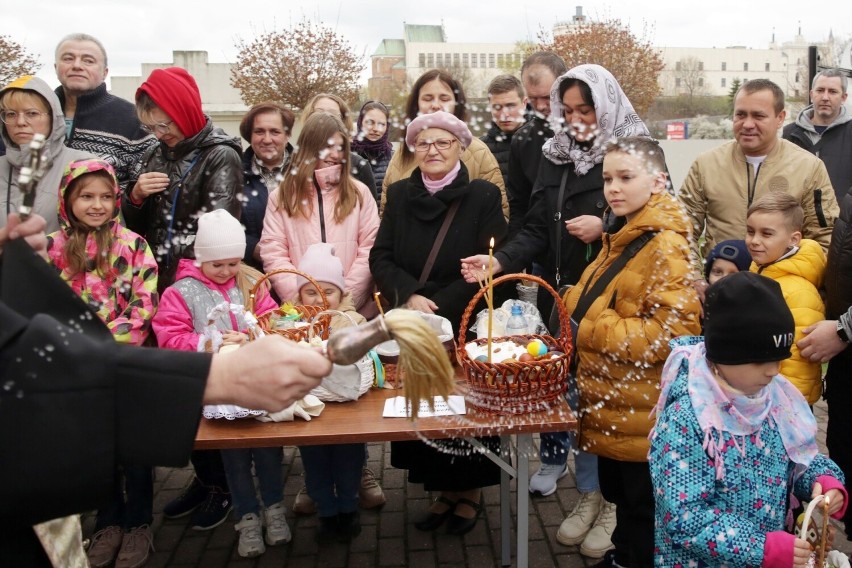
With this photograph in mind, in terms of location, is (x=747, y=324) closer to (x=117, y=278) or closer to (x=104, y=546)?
(x=117, y=278)

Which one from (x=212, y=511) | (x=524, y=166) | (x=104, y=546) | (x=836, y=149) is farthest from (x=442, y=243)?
(x=836, y=149)

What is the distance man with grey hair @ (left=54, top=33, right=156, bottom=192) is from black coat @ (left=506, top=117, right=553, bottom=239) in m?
2.30

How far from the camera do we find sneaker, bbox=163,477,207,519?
408 cm

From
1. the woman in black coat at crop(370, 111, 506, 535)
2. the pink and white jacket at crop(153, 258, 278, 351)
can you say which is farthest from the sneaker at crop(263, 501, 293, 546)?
the pink and white jacket at crop(153, 258, 278, 351)

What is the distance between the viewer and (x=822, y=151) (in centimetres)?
574

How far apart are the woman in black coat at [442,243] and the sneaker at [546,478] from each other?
45cm

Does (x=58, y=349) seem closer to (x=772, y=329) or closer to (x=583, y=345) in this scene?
(x=772, y=329)

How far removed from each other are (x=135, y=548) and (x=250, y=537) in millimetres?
581

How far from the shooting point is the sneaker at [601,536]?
11.6 ft

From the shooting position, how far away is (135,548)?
362 centimetres

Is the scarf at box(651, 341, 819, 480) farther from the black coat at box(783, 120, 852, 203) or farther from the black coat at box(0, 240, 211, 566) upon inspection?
the black coat at box(783, 120, 852, 203)

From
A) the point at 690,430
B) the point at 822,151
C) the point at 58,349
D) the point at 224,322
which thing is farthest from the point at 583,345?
the point at 822,151

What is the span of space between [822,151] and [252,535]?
5.21 metres

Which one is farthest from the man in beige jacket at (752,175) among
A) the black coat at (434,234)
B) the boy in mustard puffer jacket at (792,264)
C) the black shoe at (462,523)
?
the black shoe at (462,523)
